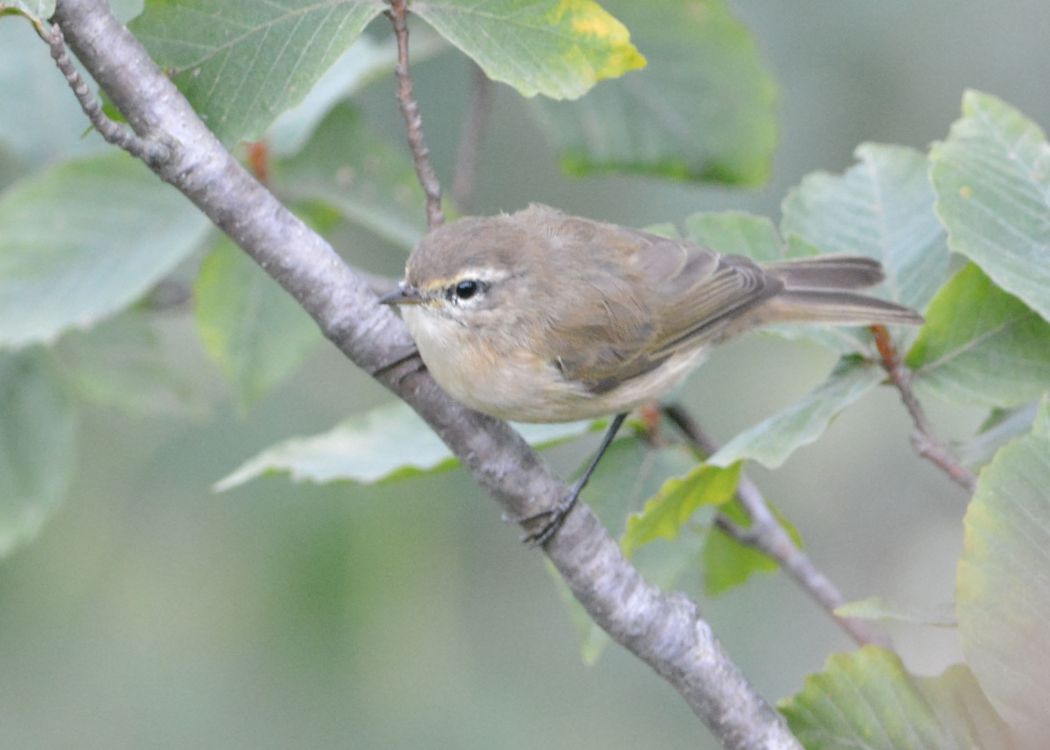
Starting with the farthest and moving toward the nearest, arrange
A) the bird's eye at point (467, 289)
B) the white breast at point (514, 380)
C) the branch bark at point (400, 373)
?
the bird's eye at point (467, 289)
the white breast at point (514, 380)
the branch bark at point (400, 373)

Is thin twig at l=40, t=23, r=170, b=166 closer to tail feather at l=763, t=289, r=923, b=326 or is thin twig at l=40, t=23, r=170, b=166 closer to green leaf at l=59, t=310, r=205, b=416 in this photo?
tail feather at l=763, t=289, r=923, b=326

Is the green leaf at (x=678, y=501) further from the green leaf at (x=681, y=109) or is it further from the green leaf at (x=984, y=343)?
the green leaf at (x=681, y=109)

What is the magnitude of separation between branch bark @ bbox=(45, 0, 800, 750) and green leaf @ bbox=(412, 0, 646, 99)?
0.39 meters

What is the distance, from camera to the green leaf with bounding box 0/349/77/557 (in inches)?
119

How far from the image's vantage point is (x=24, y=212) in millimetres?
2885

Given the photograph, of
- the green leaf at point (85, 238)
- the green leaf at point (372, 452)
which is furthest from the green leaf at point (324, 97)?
the green leaf at point (372, 452)

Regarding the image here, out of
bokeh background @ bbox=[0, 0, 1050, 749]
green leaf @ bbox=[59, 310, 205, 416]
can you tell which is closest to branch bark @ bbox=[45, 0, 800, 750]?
green leaf @ bbox=[59, 310, 205, 416]

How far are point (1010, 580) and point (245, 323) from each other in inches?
74.8

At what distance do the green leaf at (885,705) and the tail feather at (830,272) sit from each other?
0.80 m

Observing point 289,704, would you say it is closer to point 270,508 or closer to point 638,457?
point 270,508

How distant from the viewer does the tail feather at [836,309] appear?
90.7 inches

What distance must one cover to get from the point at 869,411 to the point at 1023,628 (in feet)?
11.1

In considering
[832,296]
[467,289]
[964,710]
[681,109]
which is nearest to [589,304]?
[467,289]

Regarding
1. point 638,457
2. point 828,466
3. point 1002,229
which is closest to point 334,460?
point 638,457
